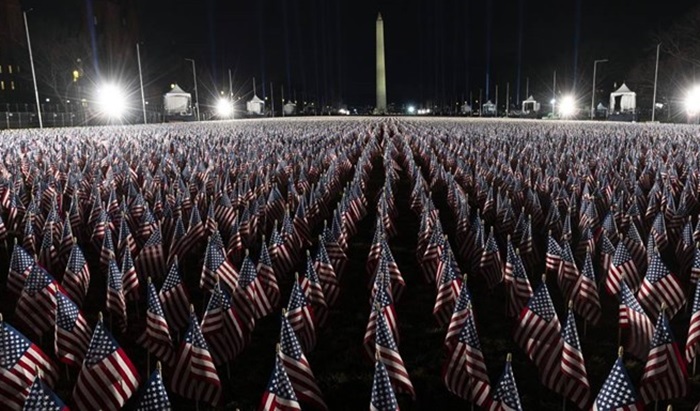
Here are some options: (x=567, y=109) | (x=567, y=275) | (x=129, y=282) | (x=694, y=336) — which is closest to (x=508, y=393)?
(x=694, y=336)

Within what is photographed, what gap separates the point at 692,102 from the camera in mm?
70125

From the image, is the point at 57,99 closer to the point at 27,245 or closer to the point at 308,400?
the point at 27,245

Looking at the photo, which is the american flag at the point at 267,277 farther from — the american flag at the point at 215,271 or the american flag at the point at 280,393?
the american flag at the point at 280,393

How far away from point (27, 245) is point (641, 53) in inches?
4849

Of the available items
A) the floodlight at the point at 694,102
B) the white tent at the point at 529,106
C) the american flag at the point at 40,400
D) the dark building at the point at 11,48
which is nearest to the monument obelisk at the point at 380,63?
the white tent at the point at 529,106

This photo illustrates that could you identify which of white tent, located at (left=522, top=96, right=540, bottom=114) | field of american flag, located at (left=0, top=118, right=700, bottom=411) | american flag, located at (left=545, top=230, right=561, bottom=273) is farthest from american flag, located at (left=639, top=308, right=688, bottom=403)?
white tent, located at (left=522, top=96, right=540, bottom=114)

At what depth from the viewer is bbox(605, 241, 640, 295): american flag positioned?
8633 mm

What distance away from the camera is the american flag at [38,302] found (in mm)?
7625

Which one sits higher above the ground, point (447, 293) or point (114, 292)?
point (114, 292)

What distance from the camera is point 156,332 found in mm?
6809

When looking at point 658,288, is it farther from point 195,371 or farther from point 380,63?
point 380,63

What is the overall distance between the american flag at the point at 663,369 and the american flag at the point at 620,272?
308 cm

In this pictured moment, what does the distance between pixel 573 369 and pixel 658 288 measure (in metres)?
2.85

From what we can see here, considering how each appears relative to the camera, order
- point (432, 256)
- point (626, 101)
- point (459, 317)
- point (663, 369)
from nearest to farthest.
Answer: point (663, 369)
point (459, 317)
point (432, 256)
point (626, 101)
